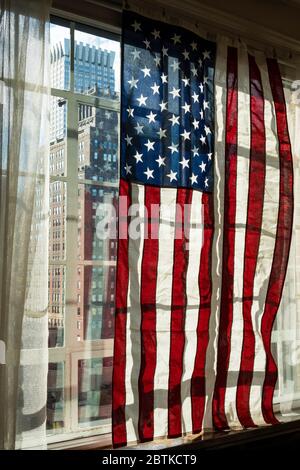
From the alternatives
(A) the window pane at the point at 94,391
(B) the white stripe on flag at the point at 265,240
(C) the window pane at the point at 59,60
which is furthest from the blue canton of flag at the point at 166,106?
(A) the window pane at the point at 94,391

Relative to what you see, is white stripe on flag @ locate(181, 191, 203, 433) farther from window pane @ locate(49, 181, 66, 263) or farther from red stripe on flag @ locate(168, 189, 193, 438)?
window pane @ locate(49, 181, 66, 263)

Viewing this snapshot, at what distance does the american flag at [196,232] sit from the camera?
2293 millimetres

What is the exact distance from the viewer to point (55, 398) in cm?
218

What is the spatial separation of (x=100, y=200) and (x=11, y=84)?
61 cm

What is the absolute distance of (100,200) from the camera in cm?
234

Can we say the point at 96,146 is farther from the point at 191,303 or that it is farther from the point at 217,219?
the point at 191,303

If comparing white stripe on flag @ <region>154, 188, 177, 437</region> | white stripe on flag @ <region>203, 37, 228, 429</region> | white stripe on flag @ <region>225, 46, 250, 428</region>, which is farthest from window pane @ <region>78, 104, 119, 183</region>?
white stripe on flag @ <region>225, 46, 250, 428</region>

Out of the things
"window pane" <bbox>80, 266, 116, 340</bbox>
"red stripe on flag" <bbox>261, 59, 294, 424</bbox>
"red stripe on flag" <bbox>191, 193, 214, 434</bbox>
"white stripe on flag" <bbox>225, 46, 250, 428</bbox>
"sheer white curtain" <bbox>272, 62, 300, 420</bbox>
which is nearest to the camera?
"window pane" <bbox>80, 266, 116, 340</bbox>

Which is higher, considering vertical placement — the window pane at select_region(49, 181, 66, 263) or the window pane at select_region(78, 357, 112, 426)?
the window pane at select_region(49, 181, 66, 263)

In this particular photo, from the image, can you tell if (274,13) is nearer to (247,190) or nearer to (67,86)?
(247,190)

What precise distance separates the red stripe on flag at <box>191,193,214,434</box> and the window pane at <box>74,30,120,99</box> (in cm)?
67

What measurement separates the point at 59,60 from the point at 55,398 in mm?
1430

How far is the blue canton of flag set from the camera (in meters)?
2.34
